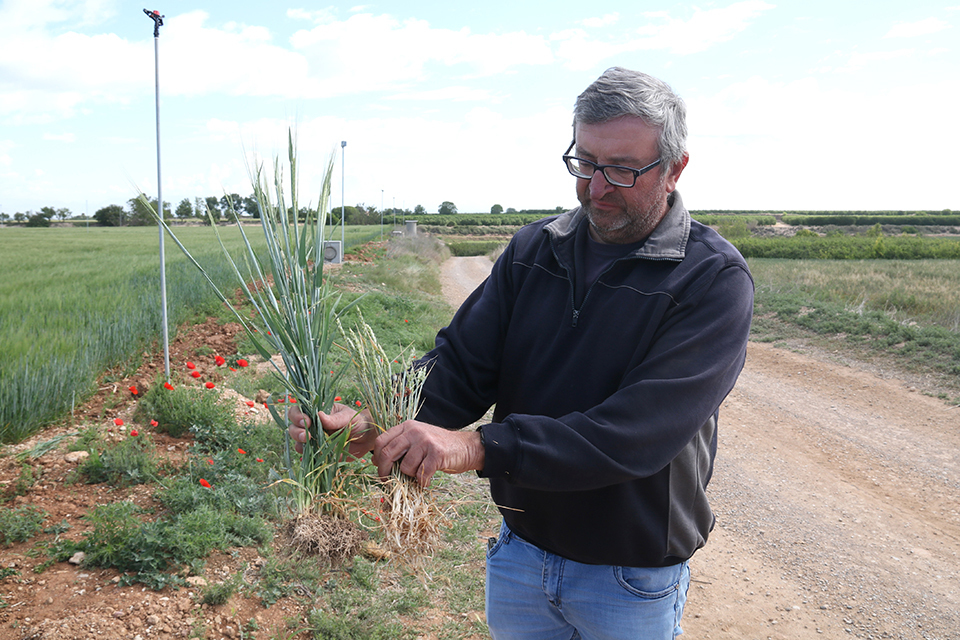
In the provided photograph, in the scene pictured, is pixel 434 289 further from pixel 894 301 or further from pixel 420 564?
pixel 420 564

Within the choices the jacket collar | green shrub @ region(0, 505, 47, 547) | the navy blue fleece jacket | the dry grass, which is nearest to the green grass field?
green shrub @ region(0, 505, 47, 547)

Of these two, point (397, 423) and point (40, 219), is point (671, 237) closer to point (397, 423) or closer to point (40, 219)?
point (397, 423)

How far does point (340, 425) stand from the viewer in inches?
62.7

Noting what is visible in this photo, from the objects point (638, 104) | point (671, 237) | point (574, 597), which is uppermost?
point (638, 104)

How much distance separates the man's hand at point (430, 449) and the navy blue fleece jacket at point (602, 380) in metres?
0.04

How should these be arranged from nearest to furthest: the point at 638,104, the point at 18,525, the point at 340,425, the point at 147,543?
the point at 638,104 → the point at 340,425 → the point at 147,543 → the point at 18,525

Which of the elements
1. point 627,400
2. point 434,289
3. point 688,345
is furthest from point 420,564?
point 434,289

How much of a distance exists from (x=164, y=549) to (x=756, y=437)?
5.19 m

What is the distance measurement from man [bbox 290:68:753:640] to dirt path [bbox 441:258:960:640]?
74.3 inches

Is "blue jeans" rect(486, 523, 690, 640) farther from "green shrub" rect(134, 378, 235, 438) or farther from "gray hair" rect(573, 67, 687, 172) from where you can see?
"green shrub" rect(134, 378, 235, 438)

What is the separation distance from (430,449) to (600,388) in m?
0.47

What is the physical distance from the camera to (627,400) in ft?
4.02

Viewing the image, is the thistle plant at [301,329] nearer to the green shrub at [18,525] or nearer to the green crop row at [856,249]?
the green shrub at [18,525]

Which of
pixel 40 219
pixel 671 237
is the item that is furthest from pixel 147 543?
pixel 40 219
